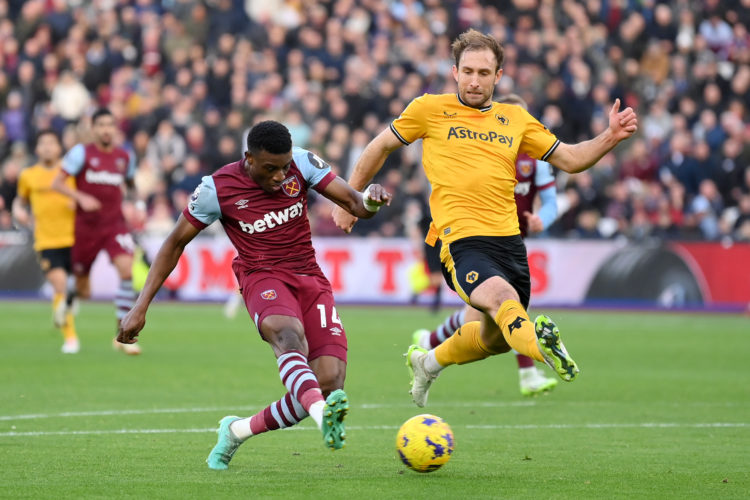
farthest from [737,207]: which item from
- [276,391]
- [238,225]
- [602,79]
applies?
[238,225]

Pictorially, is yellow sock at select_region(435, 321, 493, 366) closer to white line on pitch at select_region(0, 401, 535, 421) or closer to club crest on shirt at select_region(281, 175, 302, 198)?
club crest on shirt at select_region(281, 175, 302, 198)

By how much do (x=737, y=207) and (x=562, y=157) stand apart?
15.7 m

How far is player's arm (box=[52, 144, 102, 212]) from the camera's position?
49.0 feet

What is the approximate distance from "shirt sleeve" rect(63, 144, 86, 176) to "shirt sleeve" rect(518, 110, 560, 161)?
25.9 ft

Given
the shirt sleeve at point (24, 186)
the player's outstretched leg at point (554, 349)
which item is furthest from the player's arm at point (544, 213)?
the shirt sleeve at point (24, 186)

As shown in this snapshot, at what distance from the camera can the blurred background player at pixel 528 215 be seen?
38.3ft

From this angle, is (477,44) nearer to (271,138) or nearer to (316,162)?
(316,162)

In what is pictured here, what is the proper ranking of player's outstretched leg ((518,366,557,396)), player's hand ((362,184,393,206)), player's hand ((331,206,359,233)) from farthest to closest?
player's outstretched leg ((518,366,557,396)), player's hand ((331,206,359,233)), player's hand ((362,184,393,206))

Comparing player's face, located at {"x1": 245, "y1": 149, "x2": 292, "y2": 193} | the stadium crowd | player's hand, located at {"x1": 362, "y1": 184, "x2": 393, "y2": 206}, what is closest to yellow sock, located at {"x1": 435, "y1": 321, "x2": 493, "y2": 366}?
player's hand, located at {"x1": 362, "y1": 184, "x2": 393, "y2": 206}

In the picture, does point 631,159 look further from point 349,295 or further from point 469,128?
point 469,128

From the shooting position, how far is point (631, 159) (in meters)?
24.9

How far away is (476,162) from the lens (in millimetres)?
8742

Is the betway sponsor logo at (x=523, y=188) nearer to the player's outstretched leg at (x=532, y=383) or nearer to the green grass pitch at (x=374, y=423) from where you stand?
the player's outstretched leg at (x=532, y=383)

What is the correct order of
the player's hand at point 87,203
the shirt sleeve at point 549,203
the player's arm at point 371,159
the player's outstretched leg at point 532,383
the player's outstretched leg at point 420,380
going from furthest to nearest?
the player's hand at point 87,203, the shirt sleeve at point 549,203, the player's outstretched leg at point 532,383, the player's outstretched leg at point 420,380, the player's arm at point 371,159
